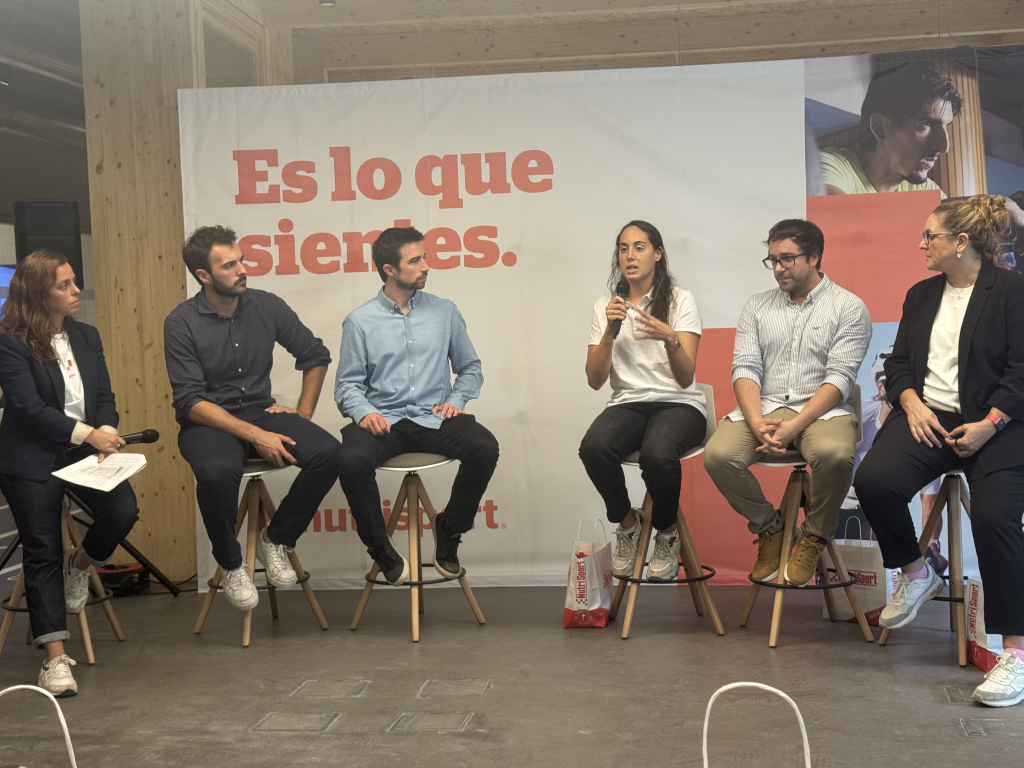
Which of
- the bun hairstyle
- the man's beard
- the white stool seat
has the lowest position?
the white stool seat

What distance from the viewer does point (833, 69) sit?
3984 mm

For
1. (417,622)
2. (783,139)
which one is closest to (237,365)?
(417,622)

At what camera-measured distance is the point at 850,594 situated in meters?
3.15

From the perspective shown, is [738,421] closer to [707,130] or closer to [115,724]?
[707,130]

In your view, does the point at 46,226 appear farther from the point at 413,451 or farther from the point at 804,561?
the point at 804,561

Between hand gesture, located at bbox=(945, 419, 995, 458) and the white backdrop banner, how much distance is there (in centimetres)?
137

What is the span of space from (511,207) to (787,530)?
182cm

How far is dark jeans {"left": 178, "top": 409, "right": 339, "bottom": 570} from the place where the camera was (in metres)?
3.21

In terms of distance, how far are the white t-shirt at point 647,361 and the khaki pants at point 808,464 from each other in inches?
8.7

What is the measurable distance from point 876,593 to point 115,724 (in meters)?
2.37

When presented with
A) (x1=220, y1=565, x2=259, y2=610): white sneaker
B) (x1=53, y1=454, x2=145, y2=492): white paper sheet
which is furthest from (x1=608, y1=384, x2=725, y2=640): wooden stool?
(x1=53, y1=454, x2=145, y2=492): white paper sheet

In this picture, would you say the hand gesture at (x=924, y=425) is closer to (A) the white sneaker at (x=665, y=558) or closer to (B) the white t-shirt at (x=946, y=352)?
(B) the white t-shirt at (x=946, y=352)

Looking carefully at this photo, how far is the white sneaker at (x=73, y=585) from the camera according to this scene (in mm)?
3129

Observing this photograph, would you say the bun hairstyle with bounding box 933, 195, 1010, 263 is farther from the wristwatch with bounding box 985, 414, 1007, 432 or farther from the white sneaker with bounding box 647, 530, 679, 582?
the white sneaker with bounding box 647, 530, 679, 582
